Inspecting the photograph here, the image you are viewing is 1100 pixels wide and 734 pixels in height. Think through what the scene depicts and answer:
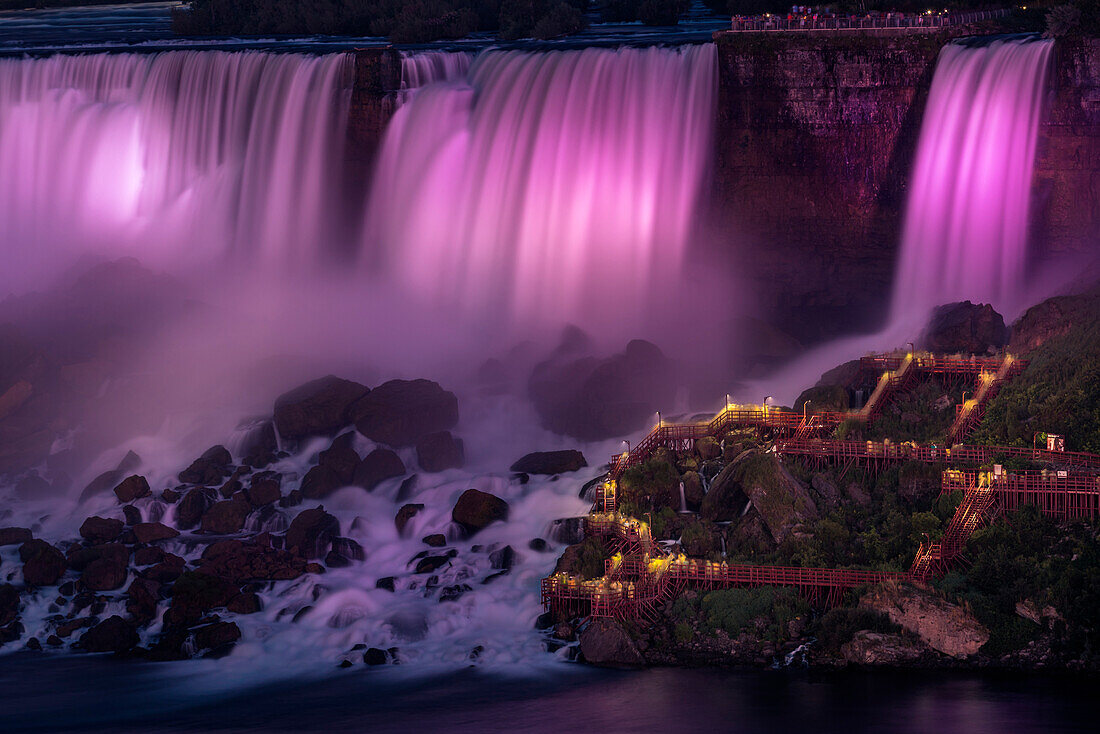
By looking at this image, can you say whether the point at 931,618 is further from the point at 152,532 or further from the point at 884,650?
the point at 152,532

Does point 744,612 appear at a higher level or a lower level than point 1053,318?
lower

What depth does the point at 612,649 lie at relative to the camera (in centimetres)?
5506

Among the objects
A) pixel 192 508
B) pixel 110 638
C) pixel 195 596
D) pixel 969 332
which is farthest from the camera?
pixel 969 332

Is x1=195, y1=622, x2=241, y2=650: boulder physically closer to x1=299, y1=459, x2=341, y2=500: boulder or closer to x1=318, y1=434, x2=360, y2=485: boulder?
x1=299, y1=459, x2=341, y2=500: boulder

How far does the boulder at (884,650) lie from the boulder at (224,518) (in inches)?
983

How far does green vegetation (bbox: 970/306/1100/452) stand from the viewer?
5906cm

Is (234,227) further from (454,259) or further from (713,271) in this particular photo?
(713,271)

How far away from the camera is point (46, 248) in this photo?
325 feet

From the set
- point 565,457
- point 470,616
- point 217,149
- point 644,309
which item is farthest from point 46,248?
point 470,616

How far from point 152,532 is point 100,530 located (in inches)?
76.1

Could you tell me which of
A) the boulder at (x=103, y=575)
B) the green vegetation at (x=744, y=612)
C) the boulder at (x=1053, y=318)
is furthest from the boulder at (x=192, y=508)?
the boulder at (x=1053, y=318)

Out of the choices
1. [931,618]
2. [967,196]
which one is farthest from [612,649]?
[967,196]

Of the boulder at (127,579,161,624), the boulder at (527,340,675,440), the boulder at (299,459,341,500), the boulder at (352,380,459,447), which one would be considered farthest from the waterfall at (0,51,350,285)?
the boulder at (127,579,161,624)

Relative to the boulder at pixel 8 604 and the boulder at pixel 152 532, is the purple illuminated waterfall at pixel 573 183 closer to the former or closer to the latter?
the boulder at pixel 152 532
